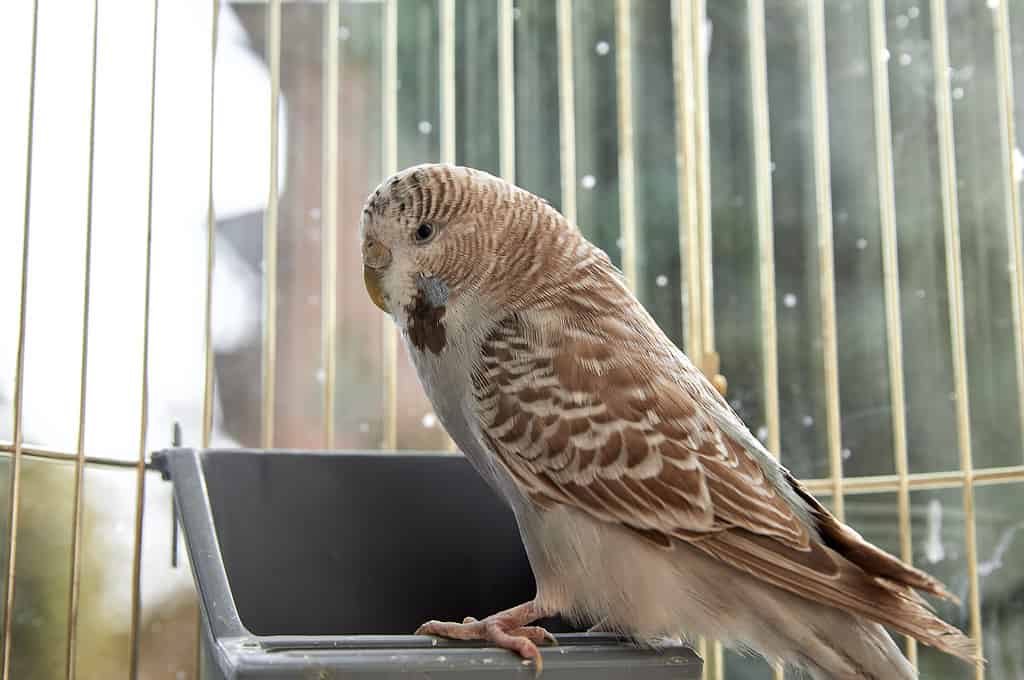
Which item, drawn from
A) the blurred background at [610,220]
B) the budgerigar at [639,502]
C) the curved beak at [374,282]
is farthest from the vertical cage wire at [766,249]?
the curved beak at [374,282]

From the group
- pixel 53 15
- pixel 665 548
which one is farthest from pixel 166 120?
pixel 665 548

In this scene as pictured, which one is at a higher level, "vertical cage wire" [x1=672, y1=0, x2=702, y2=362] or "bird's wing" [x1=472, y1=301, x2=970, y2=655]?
"vertical cage wire" [x1=672, y1=0, x2=702, y2=362]

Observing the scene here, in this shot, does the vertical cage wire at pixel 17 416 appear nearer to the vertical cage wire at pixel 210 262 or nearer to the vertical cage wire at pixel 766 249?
the vertical cage wire at pixel 210 262

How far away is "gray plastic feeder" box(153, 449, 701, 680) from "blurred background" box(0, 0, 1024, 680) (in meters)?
0.20

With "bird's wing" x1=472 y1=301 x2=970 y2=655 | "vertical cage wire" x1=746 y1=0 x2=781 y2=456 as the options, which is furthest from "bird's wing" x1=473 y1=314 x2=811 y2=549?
"vertical cage wire" x1=746 y1=0 x2=781 y2=456

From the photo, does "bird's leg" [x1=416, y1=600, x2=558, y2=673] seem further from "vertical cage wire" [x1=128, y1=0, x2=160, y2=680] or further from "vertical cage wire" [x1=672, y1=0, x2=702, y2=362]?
"vertical cage wire" [x1=672, y1=0, x2=702, y2=362]

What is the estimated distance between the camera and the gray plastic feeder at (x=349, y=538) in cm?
103

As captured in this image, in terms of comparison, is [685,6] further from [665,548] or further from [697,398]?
[665,548]

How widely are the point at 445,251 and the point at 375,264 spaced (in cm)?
9

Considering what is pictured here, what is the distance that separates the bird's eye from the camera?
1065 millimetres

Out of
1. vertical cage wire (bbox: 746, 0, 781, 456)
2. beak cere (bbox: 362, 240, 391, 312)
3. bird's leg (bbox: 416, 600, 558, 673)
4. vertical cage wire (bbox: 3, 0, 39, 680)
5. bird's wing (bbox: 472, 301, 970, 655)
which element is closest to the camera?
bird's leg (bbox: 416, 600, 558, 673)

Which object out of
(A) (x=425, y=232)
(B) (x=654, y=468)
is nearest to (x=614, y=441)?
(B) (x=654, y=468)

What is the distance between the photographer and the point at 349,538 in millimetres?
1120

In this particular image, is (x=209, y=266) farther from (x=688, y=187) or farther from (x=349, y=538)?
(x=688, y=187)
